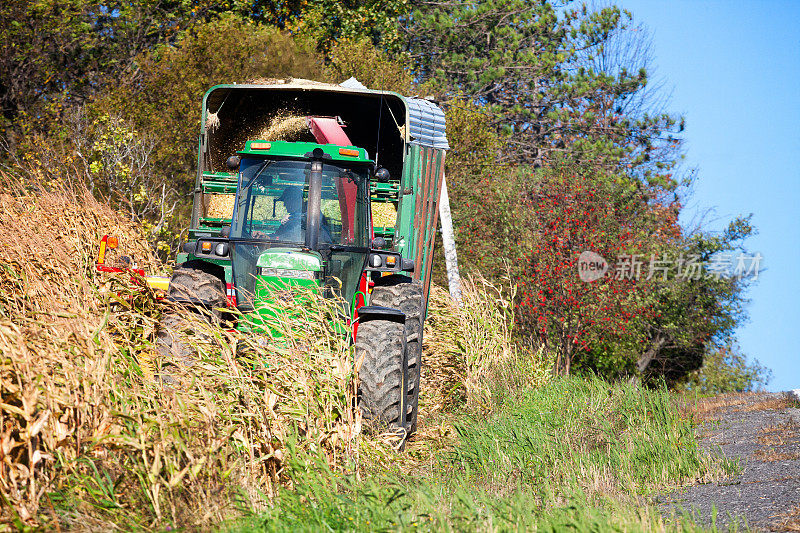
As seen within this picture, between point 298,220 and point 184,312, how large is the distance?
1.40 metres

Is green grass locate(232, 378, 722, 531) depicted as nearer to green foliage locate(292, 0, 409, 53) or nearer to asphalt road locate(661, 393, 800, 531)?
asphalt road locate(661, 393, 800, 531)

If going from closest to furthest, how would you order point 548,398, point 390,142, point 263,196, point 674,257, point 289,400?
point 289,400 < point 263,196 < point 548,398 < point 390,142 < point 674,257

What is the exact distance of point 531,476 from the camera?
6.85m

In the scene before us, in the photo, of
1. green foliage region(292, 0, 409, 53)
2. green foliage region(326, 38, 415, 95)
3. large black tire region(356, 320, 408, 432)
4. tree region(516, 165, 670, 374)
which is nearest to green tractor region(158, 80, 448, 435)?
large black tire region(356, 320, 408, 432)

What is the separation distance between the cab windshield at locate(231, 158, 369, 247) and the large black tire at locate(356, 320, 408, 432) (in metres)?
0.97

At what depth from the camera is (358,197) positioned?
26.0ft

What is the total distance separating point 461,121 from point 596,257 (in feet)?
20.2

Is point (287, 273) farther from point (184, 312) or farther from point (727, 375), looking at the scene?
point (727, 375)

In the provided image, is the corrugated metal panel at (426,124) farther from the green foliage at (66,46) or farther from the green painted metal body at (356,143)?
the green foliage at (66,46)

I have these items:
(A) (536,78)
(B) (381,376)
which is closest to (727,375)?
(A) (536,78)

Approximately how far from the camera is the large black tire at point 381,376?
6824 mm

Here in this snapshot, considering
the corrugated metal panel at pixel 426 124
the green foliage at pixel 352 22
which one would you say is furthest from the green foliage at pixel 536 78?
the corrugated metal panel at pixel 426 124

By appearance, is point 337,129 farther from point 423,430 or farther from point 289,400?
point 289,400

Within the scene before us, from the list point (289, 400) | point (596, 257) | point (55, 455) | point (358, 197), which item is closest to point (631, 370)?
point (596, 257)
